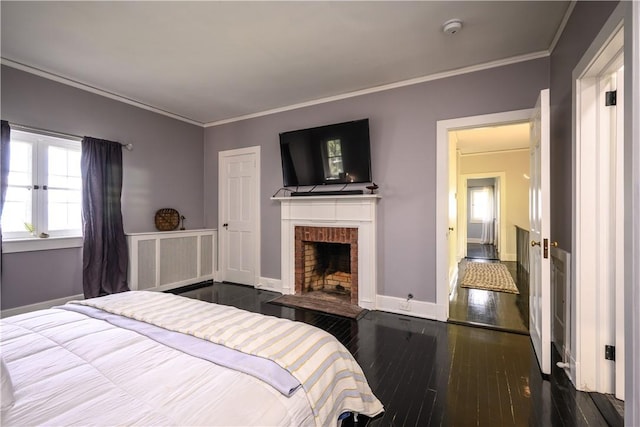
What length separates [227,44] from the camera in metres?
2.56

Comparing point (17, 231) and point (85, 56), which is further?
point (17, 231)

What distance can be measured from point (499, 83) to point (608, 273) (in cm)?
196

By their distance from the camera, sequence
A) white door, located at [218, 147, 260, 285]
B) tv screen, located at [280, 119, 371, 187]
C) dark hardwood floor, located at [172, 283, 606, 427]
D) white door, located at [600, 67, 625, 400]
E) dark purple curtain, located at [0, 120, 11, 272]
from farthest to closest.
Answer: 1. white door, located at [218, 147, 260, 285]
2. tv screen, located at [280, 119, 371, 187]
3. dark purple curtain, located at [0, 120, 11, 272]
4. white door, located at [600, 67, 625, 400]
5. dark hardwood floor, located at [172, 283, 606, 427]

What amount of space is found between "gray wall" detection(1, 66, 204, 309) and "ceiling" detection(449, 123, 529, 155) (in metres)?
4.26

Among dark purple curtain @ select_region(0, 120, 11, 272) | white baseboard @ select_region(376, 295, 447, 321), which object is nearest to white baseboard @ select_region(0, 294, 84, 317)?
dark purple curtain @ select_region(0, 120, 11, 272)

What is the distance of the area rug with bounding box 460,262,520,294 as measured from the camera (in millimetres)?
4285

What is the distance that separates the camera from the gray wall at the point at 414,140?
2.84 meters

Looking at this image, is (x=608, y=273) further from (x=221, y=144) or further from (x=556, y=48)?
(x=221, y=144)

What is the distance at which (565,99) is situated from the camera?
2191mm

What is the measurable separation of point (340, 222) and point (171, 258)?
248cm

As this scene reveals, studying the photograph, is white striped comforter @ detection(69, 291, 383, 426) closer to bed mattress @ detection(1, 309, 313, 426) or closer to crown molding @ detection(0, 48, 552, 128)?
bed mattress @ detection(1, 309, 313, 426)

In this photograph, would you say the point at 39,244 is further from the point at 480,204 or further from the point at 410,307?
the point at 480,204

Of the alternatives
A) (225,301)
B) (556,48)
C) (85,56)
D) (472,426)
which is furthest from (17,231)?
(556,48)

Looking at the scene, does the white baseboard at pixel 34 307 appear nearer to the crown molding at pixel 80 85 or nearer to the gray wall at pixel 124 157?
the gray wall at pixel 124 157
